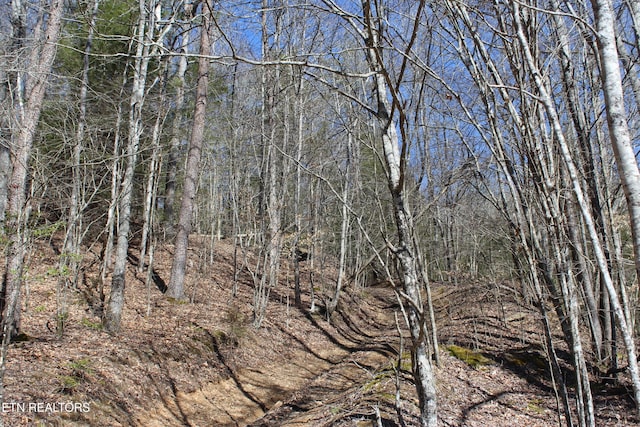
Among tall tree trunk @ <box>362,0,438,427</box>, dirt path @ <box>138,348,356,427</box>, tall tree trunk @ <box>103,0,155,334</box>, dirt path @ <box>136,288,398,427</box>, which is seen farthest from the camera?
tall tree trunk @ <box>103,0,155,334</box>

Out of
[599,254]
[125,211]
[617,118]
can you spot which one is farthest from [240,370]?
[617,118]

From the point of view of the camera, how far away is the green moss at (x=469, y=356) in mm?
8391

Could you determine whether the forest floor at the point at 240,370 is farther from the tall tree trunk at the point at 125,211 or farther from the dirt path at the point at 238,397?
the tall tree trunk at the point at 125,211

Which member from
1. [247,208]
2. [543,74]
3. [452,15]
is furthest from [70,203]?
[543,74]

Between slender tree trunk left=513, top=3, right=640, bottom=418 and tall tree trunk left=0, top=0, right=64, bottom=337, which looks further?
tall tree trunk left=0, top=0, right=64, bottom=337

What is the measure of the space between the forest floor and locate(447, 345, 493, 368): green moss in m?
0.06

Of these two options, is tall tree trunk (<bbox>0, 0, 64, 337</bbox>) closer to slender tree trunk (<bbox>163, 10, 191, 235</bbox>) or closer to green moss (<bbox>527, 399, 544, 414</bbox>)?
slender tree trunk (<bbox>163, 10, 191, 235</bbox>)

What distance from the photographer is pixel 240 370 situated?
7.99 m

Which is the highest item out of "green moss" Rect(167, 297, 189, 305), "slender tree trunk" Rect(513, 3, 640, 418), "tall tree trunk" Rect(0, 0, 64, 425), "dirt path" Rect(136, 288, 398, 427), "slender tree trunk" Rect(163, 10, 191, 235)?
"slender tree trunk" Rect(163, 10, 191, 235)

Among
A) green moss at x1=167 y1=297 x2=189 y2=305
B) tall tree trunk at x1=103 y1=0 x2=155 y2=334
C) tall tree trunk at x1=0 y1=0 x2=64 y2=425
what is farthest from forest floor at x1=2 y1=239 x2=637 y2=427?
tall tree trunk at x1=0 y1=0 x2=64 y2=425

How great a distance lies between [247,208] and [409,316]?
8.19 m

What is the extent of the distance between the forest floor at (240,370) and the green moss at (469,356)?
6cm

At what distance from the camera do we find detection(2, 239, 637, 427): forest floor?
540cm

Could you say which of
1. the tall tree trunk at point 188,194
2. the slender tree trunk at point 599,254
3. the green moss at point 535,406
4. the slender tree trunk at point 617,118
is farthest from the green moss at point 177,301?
the slender tree trunk at point 617,118
